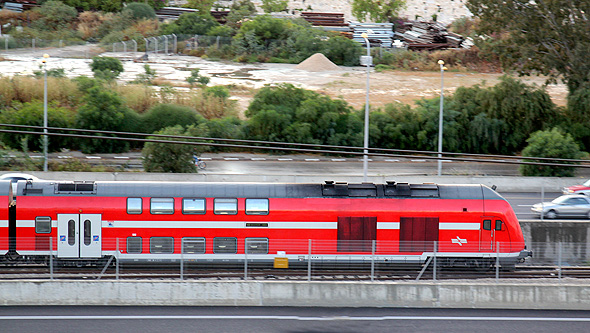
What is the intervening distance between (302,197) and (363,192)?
2.19m

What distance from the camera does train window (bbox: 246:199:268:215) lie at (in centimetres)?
2406

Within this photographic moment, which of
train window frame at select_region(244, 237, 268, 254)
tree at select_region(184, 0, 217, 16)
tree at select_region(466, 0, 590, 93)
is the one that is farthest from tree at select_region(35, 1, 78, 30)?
train window frame at select_region(244, 237, 268, 254)

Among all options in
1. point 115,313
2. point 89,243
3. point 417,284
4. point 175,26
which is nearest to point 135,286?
point 115,313

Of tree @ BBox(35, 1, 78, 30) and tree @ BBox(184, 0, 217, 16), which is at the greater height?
tree @ BBox(184, 0, 217, 16)

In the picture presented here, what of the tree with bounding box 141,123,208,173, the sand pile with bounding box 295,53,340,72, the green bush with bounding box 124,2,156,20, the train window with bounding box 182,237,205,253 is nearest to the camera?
the train window with bounding box 182,237,205,253

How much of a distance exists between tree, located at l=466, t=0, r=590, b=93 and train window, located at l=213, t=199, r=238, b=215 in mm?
34838

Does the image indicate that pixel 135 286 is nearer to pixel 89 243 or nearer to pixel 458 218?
pixel 89 243

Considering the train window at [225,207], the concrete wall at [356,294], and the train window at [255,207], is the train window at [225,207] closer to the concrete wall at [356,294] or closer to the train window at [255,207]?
the train window at [255,207]

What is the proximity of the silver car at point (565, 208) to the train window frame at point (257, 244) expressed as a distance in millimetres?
16497

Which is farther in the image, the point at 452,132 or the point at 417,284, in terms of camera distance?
the point at 452,132

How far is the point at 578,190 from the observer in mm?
38375

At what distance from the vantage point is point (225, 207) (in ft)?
78.9

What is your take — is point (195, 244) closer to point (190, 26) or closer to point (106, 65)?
point (106, 65)

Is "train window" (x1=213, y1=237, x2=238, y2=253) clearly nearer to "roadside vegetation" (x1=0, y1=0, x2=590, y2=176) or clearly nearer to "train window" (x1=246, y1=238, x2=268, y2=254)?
"train window" (x1=246, y1=238, x2=268, y2=254)
